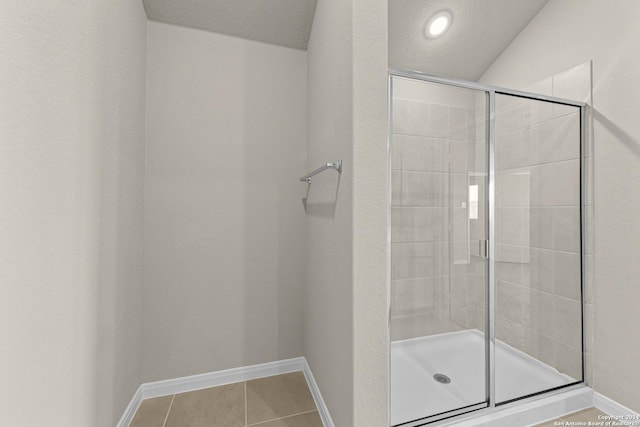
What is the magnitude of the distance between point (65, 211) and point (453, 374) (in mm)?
1998

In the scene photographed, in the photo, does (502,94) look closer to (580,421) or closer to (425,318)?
(425,318)

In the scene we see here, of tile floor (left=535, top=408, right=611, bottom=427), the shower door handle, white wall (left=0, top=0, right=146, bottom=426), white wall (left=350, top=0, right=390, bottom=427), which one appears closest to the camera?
white wall (left=0, top=0, right=146, bottom=426)

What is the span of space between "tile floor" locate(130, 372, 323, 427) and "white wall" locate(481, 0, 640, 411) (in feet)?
5.18

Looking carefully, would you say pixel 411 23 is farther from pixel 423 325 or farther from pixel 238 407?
pixel 238 407

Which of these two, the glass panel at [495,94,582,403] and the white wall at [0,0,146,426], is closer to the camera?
the white wall at [0,0,146,426]

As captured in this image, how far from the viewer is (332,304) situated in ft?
4.02

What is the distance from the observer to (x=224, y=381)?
1.63m

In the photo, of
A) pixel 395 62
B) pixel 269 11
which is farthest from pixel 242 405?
pixel 395 62

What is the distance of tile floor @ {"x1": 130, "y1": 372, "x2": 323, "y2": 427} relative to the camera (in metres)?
1.34

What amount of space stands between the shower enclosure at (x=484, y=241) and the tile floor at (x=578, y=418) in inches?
4.9

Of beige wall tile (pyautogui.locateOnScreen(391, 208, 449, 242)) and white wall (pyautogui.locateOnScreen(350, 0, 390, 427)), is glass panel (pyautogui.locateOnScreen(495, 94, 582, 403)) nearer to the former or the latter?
beige wall tile (pyautogui.locateOnScreen(391, 208, 449, 242))

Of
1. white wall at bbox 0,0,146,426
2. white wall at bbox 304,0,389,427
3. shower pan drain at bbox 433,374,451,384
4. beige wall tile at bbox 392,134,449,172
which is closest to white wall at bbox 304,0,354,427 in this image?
white wall at bbox 304,0,389,427

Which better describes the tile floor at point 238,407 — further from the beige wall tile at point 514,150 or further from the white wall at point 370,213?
the beige wall tile at point 514,150

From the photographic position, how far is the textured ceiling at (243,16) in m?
1.50
